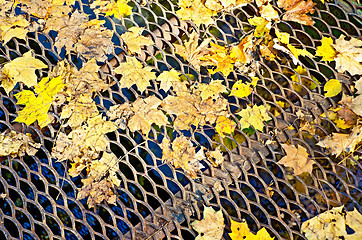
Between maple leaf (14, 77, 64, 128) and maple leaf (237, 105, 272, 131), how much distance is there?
2.92 feet

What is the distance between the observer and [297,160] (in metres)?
1.33

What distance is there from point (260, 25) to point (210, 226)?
1077 mm

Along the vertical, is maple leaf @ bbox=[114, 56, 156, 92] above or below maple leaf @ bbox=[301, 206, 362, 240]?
above

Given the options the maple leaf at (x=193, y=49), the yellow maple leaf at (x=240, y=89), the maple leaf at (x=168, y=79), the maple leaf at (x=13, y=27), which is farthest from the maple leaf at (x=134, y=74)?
the maple leaf at (x=13, y=27)

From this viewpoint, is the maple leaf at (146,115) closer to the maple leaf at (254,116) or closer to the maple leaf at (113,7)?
the maple leaf at (254,116)

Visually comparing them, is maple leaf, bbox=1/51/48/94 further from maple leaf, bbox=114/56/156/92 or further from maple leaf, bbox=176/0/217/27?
maple leaf, bbox=176/0/217/27

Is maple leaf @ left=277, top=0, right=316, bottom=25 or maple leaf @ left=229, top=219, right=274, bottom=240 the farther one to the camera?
maple leaf @ left=277, top=0, right=316, bottom=25

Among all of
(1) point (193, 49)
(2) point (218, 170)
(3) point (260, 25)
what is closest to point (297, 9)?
(3) point (260, 25)

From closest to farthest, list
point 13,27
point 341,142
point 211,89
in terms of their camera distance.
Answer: point 341,142, point 211,89, point 13,27

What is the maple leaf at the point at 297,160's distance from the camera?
1318mm

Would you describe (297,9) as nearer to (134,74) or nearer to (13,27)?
(134,74)

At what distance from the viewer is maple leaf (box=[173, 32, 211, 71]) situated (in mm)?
1527

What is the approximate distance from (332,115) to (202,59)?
2.23ft

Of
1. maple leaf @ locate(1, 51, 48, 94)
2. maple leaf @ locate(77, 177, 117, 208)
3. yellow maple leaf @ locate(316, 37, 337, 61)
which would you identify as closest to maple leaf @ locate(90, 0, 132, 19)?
maple leaf @ locate(1, 51, 48, 94)
